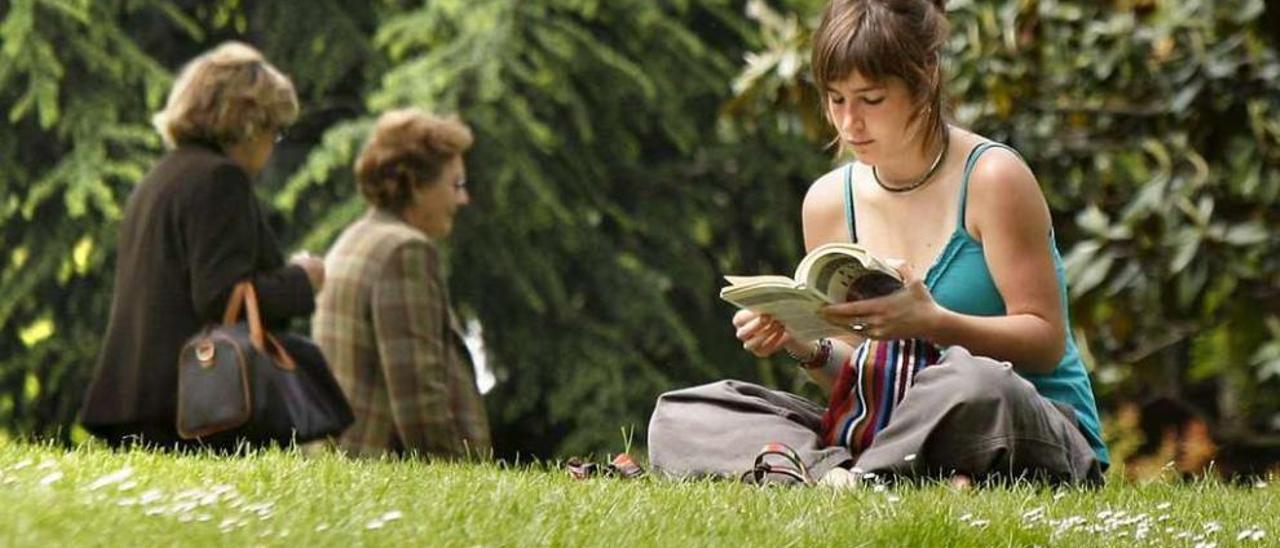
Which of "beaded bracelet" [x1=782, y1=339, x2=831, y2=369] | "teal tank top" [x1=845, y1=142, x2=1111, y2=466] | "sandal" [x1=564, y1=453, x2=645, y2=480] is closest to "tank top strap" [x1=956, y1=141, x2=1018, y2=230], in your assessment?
"teal tank top" [x1=845, y1=142, x2=1111, y2=466]

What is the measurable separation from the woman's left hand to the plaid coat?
8.49 ft

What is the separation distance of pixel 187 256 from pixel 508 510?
2.54 metres

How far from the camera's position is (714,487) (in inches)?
202

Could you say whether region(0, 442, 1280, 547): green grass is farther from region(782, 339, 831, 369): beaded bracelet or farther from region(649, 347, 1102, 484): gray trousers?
region(782, 339, 831, 369): beaded bracelet

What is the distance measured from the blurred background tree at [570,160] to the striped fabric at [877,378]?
3309 mm

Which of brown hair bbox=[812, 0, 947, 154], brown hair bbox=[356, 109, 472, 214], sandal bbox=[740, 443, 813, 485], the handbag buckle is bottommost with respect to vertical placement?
sandal bbox=[740, 443, 813, 485]

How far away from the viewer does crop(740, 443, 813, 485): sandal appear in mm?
5434

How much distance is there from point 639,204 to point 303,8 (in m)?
1.88

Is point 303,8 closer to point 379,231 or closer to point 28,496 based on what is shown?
point 379,231

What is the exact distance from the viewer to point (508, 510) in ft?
15.0

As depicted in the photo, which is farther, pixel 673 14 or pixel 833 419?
pixel 673 14

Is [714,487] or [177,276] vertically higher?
[177,276]

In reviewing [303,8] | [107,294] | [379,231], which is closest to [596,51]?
[303,8]

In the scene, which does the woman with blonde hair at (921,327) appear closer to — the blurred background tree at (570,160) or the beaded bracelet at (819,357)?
the beaded bracelet at (819,357)
